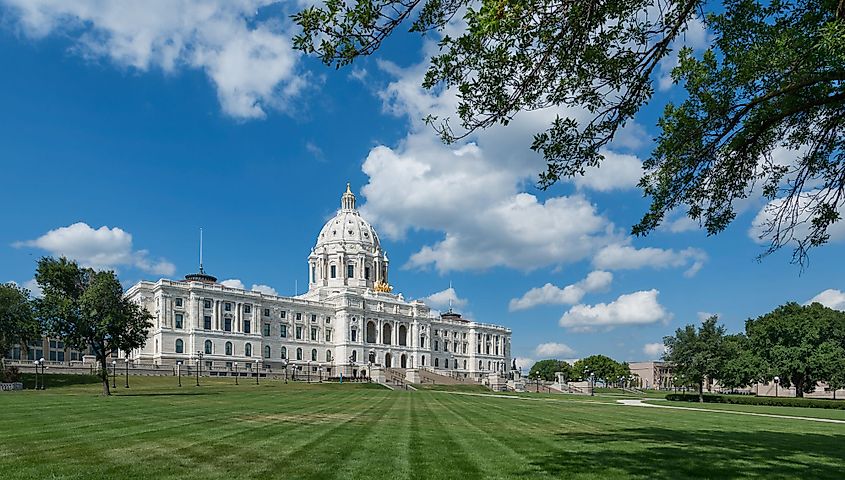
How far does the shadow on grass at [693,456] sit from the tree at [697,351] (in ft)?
177

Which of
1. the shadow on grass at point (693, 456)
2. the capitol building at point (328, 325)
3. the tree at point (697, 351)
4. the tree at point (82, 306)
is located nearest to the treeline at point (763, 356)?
the tree at point (697, 351)

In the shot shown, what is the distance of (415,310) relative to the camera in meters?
146

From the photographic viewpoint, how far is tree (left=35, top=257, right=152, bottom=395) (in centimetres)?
4650

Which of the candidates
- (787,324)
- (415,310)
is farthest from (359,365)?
(787,324)

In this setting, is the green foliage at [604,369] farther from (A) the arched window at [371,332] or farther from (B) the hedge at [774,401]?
(B) the hedge at [774,401]

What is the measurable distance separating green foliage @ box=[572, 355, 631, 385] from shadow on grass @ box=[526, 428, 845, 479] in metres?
146

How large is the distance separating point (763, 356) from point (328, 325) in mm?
78672

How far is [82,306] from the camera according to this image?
4628 centimetres

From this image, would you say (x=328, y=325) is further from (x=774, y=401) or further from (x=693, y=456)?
(x=693, y=456)

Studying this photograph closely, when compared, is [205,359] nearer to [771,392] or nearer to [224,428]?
[224,428]

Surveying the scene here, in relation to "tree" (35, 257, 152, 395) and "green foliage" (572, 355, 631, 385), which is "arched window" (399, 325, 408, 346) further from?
"tree" (35, 257, 152, 395)

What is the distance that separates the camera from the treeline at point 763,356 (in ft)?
242

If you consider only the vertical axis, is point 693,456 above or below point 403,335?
above

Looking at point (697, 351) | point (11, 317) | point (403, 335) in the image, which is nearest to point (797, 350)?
point (697, 351)
